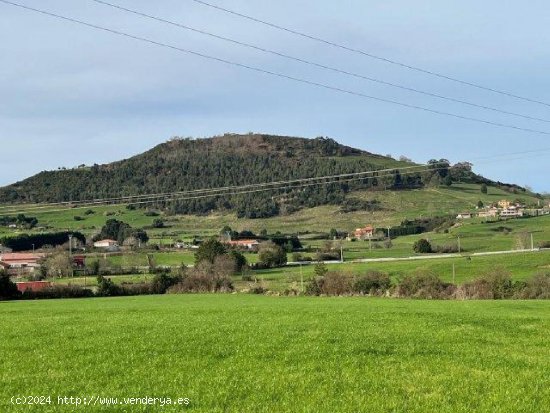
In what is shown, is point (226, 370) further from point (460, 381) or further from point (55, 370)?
point (460, 381)

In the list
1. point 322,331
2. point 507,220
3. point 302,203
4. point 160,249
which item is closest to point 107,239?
point 160,249

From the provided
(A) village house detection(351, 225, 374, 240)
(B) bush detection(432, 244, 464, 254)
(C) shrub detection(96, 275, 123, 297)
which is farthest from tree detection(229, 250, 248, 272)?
(A) village house detection(351, 225, 374, 240)

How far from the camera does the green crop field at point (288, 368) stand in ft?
32.5

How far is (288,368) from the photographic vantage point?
12578 mm

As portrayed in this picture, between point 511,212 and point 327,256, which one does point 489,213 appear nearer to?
point 511,212

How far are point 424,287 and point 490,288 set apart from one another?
6.15 m

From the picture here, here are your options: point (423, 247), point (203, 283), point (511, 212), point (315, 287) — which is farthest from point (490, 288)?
point (511, 212)

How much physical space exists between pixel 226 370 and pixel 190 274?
238ft

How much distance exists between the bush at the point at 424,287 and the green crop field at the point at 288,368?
4066 cm

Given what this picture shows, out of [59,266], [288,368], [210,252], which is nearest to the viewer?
[288,368]

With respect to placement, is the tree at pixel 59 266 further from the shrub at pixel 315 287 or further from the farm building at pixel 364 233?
the farm building at pixel 364 233

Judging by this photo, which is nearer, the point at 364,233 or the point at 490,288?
the point at 490,288

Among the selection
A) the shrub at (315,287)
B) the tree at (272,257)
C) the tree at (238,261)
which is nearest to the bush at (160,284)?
the tree at (238,261)

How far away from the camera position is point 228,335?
59.4 feet
